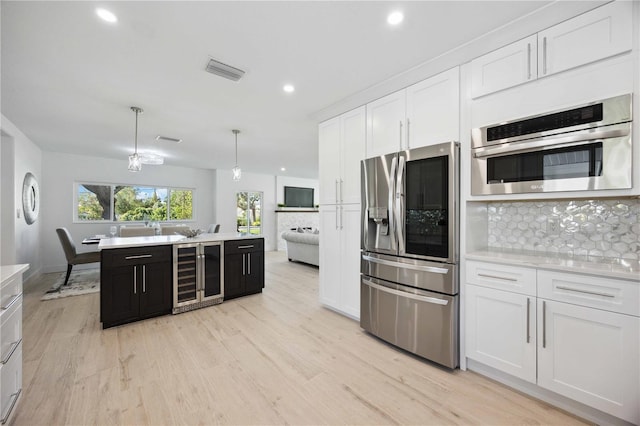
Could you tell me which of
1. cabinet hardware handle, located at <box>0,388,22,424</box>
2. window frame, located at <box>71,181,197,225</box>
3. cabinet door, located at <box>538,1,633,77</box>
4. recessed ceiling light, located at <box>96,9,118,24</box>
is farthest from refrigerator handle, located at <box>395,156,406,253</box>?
window frame, located at <box>71,181,197,225</box>

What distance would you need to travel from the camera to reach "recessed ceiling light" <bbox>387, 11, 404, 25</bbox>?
1746 mm

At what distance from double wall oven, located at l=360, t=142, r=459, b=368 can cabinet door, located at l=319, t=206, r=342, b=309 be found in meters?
0.52

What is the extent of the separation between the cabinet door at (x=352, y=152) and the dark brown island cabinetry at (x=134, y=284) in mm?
2363

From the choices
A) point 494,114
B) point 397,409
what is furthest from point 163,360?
point 494,114

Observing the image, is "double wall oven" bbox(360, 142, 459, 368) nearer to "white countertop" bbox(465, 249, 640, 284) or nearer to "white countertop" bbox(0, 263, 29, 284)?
"white countertop" bbox(465, 249, 640, 284)

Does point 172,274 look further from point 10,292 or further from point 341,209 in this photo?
point 341,209

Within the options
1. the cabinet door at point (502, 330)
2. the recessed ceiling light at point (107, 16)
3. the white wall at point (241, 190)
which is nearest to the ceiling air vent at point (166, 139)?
the recessed ceiling light at point (107, 16)

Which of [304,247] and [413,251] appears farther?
[304,247]

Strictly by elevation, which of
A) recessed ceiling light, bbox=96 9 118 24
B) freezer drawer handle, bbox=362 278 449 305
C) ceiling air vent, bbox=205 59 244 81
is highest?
recessed ceiling light, bbox=96 9 118 24

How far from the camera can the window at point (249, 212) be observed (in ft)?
28.5

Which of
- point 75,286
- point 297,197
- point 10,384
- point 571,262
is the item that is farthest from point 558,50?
point 297,197

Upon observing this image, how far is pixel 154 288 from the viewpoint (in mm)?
3234

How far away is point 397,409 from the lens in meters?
1.73

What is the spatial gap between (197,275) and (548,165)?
151 inches
